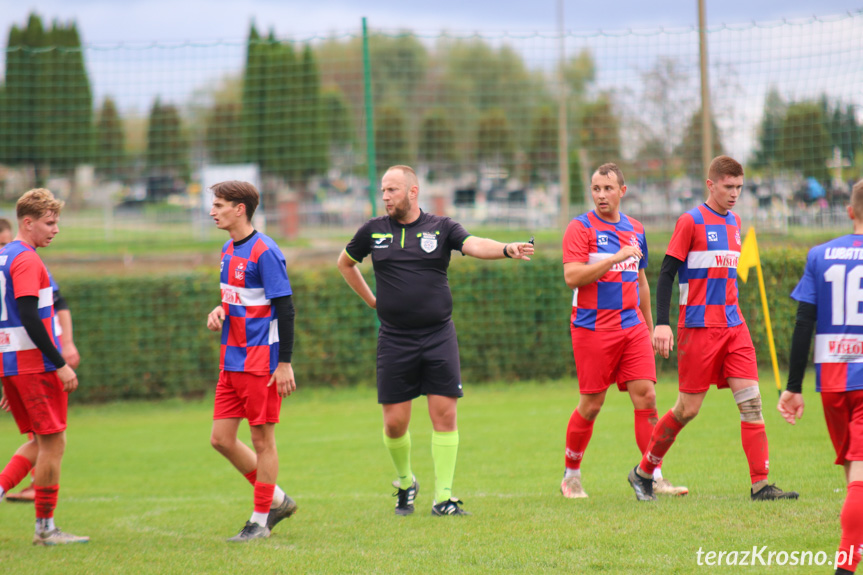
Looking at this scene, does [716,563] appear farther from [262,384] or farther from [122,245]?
[122,245]

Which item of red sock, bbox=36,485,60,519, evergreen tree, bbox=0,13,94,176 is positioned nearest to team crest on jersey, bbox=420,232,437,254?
red sock, bbox=36,485,60,519

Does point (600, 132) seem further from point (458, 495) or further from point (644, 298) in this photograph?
point (458, 495)

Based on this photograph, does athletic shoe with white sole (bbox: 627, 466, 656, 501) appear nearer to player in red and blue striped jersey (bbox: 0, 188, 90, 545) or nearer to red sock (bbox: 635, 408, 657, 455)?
red sock (bbox: 635, 408, 657, 455)

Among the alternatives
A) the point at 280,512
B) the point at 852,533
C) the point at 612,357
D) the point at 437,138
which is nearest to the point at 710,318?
the point at 612,357

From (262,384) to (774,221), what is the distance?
28.8 feet

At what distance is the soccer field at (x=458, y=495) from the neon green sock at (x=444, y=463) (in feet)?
0.82

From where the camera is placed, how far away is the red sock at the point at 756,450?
17.0 feet

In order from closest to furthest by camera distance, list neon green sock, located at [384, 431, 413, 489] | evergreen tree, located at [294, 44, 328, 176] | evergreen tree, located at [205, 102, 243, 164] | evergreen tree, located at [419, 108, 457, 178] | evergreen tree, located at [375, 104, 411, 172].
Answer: neon green sock, located at [384, 431, 413, 489] < evergreen tree, located at [294, 44, 328, 176] < evergreen tree, located at [205, 102, 243, 164] < evergreen tree, located at [419, 108, 457, 178] < evergreen tree, located at [375, 104, 411, 172]

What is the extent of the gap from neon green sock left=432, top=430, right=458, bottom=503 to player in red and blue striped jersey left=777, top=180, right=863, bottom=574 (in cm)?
228

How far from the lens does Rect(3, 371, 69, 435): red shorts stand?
5.18 m

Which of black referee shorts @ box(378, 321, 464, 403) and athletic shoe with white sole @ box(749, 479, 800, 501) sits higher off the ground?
black referee shorts @ box(378, 321, 464, 403)

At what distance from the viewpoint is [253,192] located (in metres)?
5.19

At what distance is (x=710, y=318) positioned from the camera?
5387mm

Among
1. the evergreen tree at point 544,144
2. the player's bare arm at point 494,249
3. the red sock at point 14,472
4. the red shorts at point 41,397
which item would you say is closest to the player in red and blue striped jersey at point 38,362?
the red shorts at point 41,397
